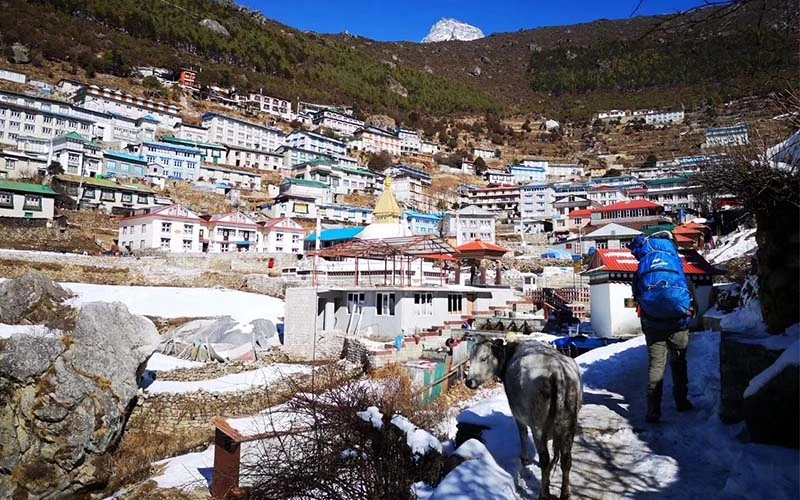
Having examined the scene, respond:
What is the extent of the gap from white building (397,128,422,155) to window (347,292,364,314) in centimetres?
9609

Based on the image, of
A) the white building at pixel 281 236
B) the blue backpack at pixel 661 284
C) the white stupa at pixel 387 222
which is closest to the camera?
the blue backpack at pixel 661 284

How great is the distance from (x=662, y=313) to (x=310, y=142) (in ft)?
313

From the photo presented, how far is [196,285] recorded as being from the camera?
3659 centimetres

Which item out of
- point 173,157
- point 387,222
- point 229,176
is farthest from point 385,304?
point 173,157

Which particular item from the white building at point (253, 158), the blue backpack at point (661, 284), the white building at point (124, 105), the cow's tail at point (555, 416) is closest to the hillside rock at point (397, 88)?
the white building at point (253, 158)

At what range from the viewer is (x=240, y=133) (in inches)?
3622

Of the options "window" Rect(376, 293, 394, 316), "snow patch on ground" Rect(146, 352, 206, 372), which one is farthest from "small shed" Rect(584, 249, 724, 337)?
"snow patch on ground" Rect(146, 352, 206, 372)

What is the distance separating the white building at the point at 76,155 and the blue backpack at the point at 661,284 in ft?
225

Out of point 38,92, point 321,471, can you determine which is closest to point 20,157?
point 38,92

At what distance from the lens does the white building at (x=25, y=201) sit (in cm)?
4356

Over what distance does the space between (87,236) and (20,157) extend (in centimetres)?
1995

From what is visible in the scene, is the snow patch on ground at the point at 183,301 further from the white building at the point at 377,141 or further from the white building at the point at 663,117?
the white building at the point at 663,117

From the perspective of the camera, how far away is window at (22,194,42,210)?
146 ft

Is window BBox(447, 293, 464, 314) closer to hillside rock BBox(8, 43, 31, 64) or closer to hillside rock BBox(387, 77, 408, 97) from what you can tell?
hillside rock BBox(8, 43, 31, 64)
